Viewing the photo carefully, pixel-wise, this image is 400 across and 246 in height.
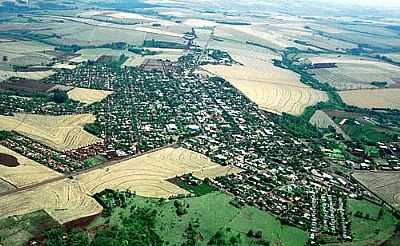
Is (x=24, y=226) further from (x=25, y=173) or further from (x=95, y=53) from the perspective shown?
(x=95, y=53)

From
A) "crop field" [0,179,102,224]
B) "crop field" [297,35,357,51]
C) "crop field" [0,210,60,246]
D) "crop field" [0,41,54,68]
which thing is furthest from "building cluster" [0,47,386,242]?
"crop field" [297,35,357,51]

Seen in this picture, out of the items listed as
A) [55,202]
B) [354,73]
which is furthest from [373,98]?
[55,202]

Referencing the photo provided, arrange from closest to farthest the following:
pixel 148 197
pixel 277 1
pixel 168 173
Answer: pixel 148 197 → pixel 168 173 → pixel 277 1

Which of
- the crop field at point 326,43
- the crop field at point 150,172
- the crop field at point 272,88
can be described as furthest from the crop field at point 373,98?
the crop field at point 326,43

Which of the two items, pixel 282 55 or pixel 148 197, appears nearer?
pixel 148 197

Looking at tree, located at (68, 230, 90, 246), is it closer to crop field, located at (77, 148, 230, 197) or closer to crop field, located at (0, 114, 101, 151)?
crop field, located at (77, 148, 230, 197)

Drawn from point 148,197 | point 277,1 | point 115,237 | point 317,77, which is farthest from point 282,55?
point 277,1

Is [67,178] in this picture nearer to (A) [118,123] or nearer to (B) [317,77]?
(A) [118,123]
